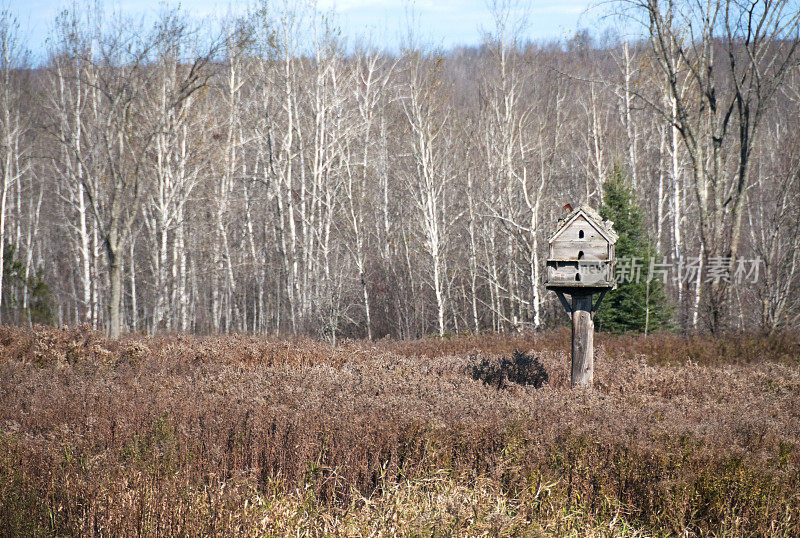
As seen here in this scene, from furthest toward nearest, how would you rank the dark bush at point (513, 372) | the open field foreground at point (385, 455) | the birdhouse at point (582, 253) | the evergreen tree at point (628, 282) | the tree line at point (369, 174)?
the tree line at point (369, 174)
the evergreen tree at point (628, 282)
the dark bush at point (513, 372)
the birdhouse at point (582, 253)
the open field foreground at point (385, 455)

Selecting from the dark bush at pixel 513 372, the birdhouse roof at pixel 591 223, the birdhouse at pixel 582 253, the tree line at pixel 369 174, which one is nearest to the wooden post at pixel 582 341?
the birdhouse at pixel 582 253

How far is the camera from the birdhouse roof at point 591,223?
7508 mm

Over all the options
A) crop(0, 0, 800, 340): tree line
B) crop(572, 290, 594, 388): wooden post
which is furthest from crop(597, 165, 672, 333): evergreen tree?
crop(572, 290, 594, 388): wooden post

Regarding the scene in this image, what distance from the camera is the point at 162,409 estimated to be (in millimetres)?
5793

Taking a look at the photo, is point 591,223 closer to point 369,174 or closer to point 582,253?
point 582,253

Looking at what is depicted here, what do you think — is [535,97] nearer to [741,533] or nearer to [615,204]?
[615,204]

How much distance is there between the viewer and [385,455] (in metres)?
4.93

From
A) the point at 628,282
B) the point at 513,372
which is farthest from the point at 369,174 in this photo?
the point at 513,372

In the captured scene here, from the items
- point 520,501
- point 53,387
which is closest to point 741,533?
point 520,501

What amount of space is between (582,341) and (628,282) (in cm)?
919

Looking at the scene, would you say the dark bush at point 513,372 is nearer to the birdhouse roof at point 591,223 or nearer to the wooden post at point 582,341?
the wooden post at point 582,341

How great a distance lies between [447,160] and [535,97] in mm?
4067

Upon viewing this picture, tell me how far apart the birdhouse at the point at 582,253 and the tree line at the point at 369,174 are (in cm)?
823

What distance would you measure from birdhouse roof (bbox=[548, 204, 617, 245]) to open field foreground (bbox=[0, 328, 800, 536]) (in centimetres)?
186
